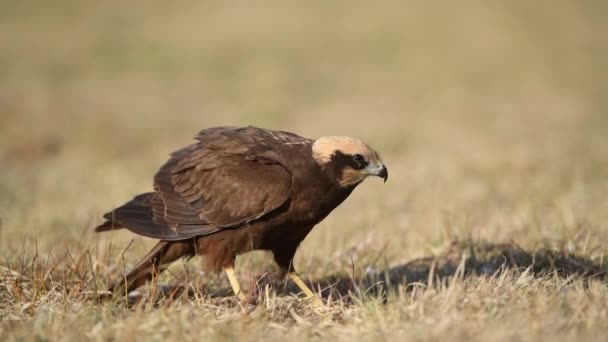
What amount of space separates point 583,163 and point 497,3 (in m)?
19.5

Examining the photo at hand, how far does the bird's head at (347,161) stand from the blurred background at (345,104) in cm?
122

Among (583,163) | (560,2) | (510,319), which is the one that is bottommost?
(583,163)

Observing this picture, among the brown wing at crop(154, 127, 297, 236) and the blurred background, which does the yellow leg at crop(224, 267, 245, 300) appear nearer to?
the brown wing at crop(154, 127, 297, 236)

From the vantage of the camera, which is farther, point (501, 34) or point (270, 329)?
point (501, 34)

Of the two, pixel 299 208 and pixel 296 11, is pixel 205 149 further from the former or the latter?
pixel 296 11

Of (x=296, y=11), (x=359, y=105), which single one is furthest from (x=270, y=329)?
(x=296, y=11)

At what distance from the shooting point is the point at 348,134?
40.9 feet

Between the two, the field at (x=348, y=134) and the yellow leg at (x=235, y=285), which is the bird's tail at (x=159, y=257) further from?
the yellow leg at (x=235, y=285)

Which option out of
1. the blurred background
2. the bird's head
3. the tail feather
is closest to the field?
the blurred background

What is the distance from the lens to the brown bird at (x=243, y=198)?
413cm

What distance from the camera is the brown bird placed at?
4133 mm

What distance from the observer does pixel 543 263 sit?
180 inches

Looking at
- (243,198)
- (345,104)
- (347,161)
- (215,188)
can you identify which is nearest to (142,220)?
(215,188)

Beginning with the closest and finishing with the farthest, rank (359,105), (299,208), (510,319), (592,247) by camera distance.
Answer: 1. (510,319)
2. (299,208)
3. (592,247)
4. (359,105)
